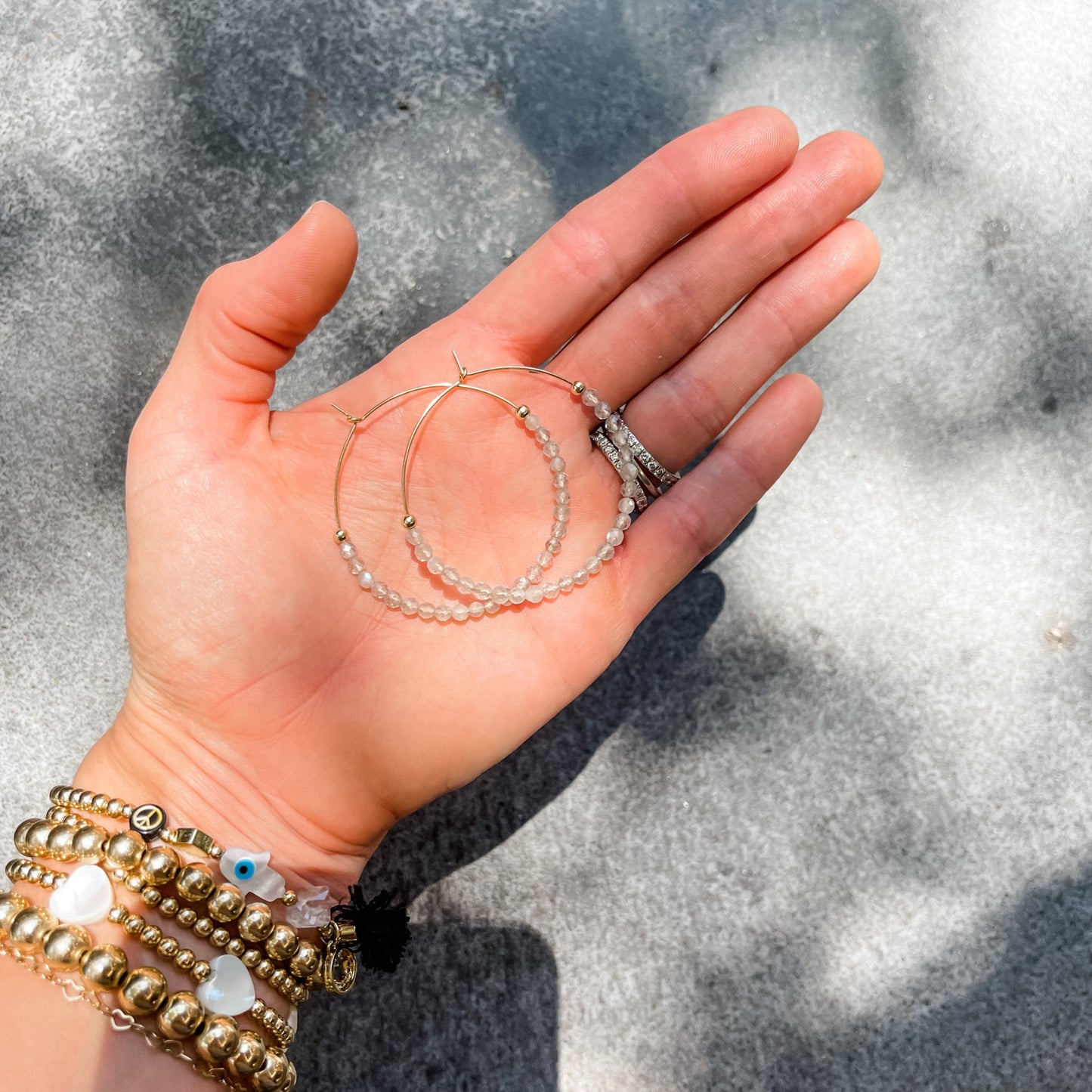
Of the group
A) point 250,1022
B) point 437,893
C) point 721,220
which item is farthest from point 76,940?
point 721,220

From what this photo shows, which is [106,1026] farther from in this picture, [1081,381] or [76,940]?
[1081,381]

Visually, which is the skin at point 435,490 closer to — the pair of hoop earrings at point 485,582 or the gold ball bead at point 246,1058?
the pair of hoop earrings at point 485,582

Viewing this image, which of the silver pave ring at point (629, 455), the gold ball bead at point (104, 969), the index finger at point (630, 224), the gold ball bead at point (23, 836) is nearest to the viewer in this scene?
the gold ball bead at point (104, 969)

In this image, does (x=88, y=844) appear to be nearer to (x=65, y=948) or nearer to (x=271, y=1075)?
(x=65, y=948)

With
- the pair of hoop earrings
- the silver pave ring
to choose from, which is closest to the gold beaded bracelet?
the pair of hoop earrings

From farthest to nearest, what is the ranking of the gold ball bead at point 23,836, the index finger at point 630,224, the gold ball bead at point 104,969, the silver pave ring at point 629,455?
the silver pave ring at point 629,455
the index finger at point 630,224
the gold ball bead at point 23,836
the gold ball bead at point 104,969

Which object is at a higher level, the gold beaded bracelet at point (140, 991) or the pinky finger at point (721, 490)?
the gold beaded bracelet at point (140, 991)

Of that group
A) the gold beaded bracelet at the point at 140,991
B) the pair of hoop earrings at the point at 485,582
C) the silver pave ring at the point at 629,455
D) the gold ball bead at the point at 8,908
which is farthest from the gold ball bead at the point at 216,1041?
the silver pave ring at the point at 629,455

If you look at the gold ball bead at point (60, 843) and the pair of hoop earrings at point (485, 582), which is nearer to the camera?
the gold ball bead at point (60, 843)
